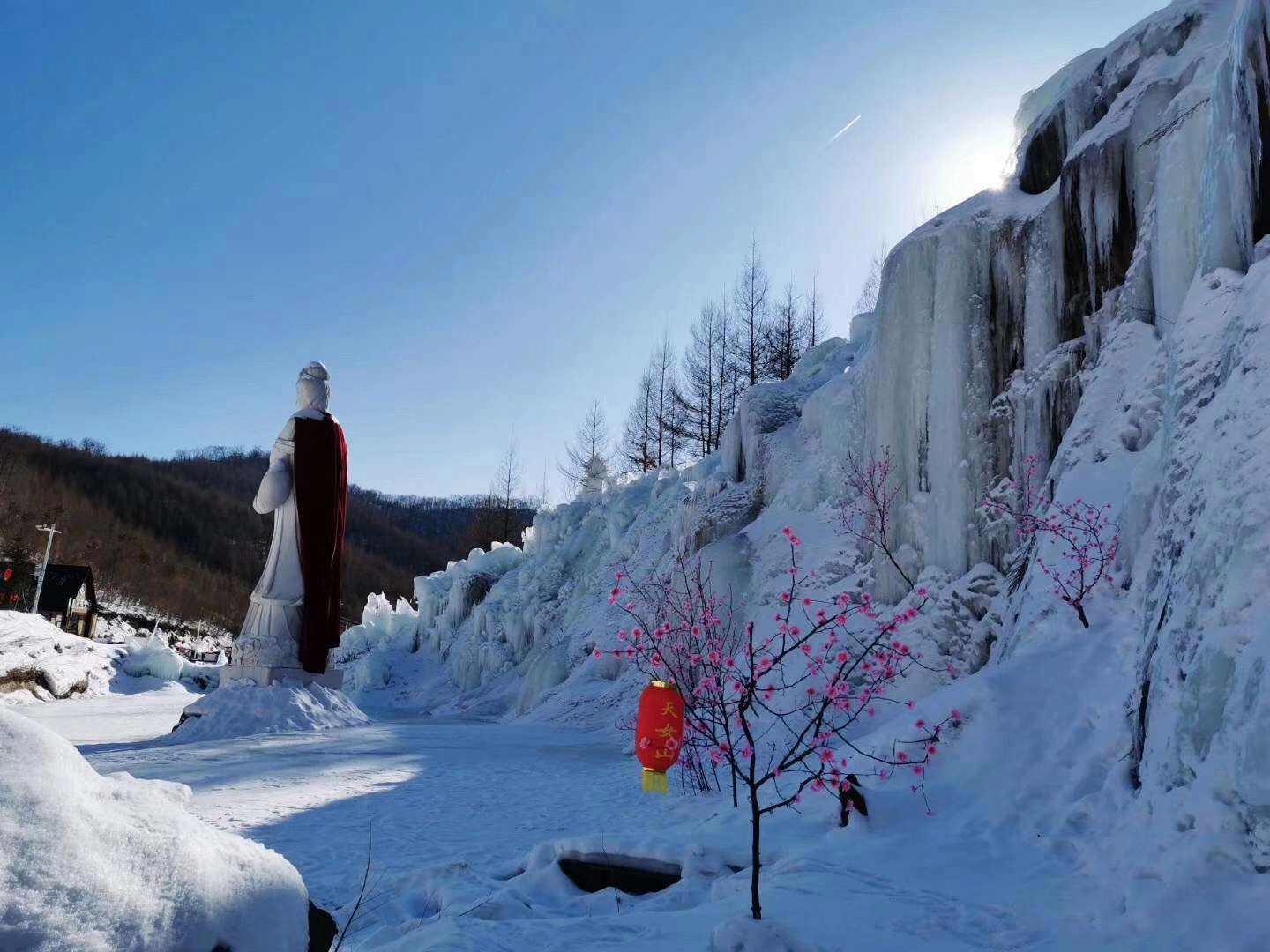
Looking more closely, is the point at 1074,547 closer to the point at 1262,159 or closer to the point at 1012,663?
the point at 1012,663

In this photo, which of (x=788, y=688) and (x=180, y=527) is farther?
(x=180, y=527)

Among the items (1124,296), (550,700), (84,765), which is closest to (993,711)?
(84,765)

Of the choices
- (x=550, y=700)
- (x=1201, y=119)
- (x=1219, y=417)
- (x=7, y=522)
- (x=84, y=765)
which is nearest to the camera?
(x=84, y=765)

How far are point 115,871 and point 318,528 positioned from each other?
31.4 ft

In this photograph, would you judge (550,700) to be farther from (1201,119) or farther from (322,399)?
(1201,119)

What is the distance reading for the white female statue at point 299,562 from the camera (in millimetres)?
10031

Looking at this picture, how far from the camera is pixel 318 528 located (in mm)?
10336

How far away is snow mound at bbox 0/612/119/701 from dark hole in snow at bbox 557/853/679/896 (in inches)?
609

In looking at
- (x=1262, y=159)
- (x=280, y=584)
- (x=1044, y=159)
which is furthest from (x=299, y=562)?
(x=1044, y=159)

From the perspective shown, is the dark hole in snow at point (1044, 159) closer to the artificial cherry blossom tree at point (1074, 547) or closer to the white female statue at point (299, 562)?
the artificial cherry blossom tree at point (1074, 547)

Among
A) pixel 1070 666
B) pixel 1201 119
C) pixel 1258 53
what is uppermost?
pixel 1201 119

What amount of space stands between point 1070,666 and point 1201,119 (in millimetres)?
5464

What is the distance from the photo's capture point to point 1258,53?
4.34m

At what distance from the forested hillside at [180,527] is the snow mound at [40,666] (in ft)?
78.2
